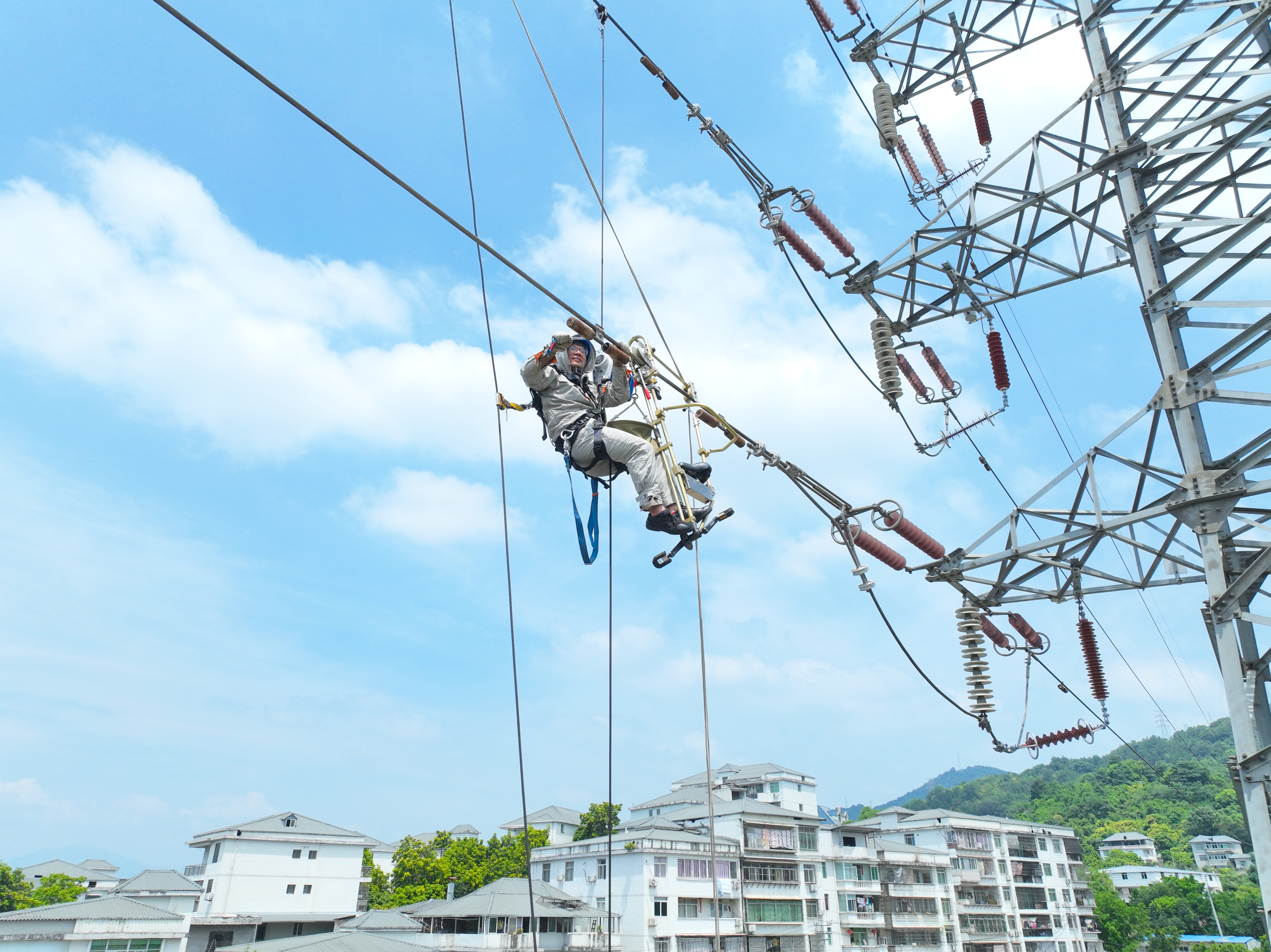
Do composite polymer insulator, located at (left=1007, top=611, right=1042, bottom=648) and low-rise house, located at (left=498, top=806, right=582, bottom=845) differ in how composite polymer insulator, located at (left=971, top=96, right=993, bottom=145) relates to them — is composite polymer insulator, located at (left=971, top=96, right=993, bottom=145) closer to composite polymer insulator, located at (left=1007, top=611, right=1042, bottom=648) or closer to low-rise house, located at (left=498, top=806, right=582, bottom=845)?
composite polymer insulator, located at (left=1007, top=611, right=1042, bottom=648)

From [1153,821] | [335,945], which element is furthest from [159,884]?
[1153,821]

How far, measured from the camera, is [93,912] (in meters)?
31.8

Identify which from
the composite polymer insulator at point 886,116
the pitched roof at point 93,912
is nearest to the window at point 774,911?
the pitched roof at point 93,912

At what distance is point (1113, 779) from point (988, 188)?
6896 inches

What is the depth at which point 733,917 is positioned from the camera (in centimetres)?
3847

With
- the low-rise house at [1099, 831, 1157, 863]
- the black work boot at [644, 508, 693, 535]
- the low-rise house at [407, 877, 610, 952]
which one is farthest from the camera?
the low-rise house at [1099, 831, 1157, 863]

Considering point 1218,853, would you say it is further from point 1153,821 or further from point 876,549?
point 876,549

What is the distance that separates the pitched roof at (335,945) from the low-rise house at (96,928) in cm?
326

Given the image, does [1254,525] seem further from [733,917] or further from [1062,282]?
[733,917]

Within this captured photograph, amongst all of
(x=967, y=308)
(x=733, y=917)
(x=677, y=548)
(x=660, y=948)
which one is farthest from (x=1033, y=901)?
(x=677, y=548)

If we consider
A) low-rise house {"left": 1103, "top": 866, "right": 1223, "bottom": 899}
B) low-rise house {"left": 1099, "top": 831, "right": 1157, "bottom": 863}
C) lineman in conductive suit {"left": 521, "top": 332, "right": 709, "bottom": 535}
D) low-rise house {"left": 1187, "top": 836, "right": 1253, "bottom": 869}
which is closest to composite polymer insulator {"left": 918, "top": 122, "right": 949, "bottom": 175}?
lineman in conductive suit {"left": 521, "top": 332, "right": 709, "bottom": 535}

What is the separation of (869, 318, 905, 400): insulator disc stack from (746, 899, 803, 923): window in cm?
3425

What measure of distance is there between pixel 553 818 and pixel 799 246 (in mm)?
62845

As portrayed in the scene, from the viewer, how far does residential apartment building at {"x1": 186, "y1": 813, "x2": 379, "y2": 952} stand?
42.4 meters
